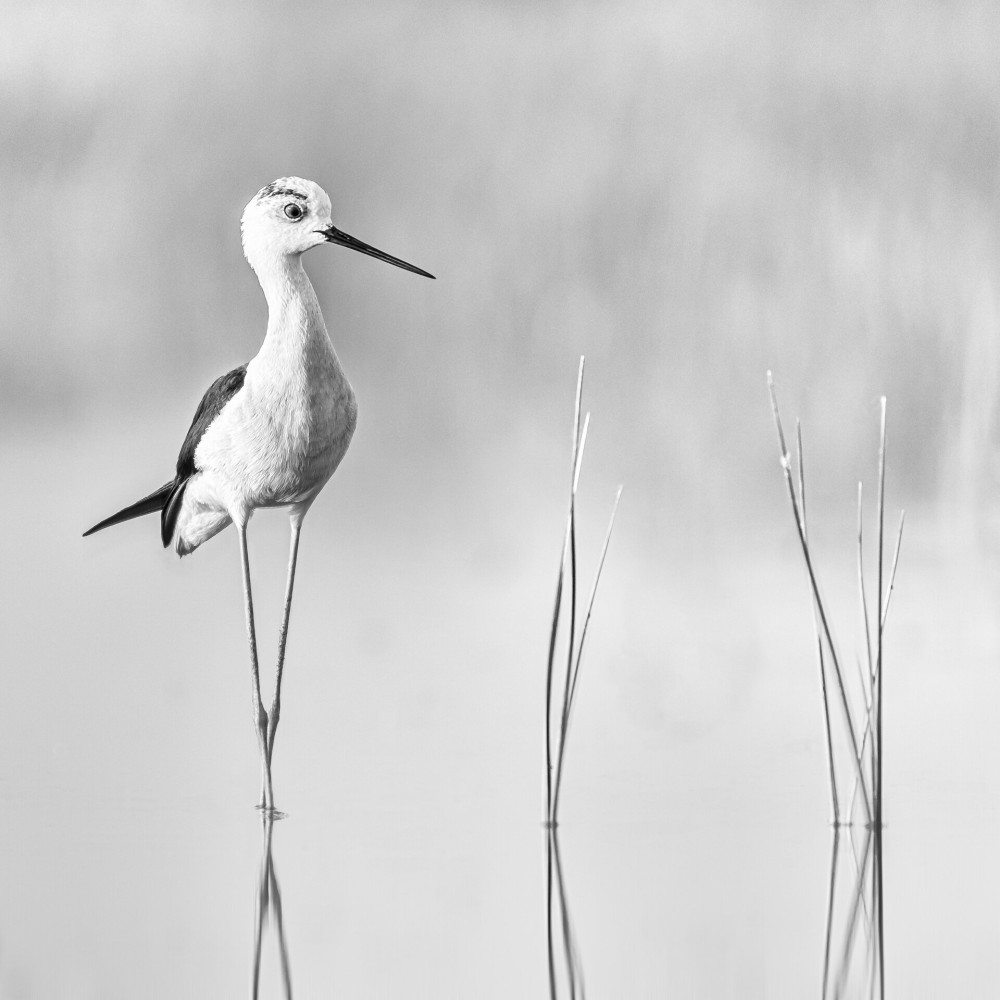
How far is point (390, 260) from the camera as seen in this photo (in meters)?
3.89

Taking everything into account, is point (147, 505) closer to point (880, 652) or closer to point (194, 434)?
point (194, 434)

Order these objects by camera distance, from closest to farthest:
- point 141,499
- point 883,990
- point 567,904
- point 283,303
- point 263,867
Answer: point 883,990 < point 567,904 < point 263,867 < point 283,303 < point 141,499

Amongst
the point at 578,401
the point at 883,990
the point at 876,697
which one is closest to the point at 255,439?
the point at 578,401

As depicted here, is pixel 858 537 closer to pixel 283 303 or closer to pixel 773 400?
pixel 773 400

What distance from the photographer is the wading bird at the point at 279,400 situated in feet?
12.6

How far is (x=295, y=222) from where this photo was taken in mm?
3846

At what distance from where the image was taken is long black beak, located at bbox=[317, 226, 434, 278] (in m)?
3.84

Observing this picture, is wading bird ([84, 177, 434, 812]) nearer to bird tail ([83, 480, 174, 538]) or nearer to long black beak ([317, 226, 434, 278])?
long black beak ([317, 226, 434, 278])

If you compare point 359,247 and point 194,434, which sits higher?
point 359,247

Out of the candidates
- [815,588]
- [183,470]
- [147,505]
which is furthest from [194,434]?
[815,588]

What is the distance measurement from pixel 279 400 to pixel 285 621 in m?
0.59

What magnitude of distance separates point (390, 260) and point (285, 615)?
937 mm

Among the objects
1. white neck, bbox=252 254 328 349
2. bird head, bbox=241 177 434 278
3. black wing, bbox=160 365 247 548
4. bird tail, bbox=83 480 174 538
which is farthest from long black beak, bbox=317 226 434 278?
bird tail, bbox=83 480 174 538

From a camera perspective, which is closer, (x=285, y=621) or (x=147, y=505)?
(x=285, y=621)
